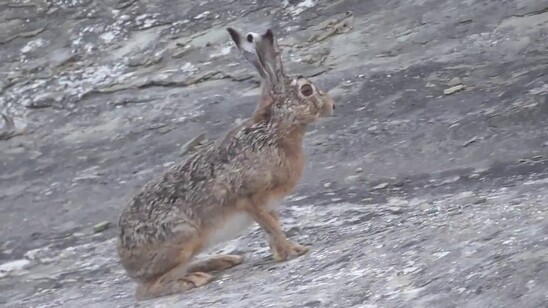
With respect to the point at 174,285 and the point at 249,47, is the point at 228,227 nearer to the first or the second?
the point at 174,285

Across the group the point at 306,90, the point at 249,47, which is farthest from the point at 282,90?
the point at 249,47

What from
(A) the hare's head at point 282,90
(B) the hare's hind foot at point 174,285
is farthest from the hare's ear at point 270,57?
(B) the hare's hind foot at point 174,285

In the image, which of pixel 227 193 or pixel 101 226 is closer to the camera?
pixel 227 193

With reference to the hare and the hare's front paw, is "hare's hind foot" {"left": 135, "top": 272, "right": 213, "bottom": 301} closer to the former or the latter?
the hare

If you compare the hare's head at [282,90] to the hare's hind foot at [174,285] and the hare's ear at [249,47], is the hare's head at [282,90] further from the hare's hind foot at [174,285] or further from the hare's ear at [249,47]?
the hare's hind foot at [174,285]

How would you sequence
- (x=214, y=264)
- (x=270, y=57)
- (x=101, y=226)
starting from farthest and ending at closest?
(x=101, y=226) < (x=214, y=264) < (x=270, y=57)

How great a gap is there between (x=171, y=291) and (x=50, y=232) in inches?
126

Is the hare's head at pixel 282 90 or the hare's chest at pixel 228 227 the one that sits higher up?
the hare's head at pixel 282 90

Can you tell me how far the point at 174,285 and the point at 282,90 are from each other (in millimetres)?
1109

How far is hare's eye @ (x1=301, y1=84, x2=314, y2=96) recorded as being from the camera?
19.9 feet

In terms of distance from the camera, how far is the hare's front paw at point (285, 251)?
19.5 ft

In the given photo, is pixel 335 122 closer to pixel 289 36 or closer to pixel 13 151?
pixel 289 36

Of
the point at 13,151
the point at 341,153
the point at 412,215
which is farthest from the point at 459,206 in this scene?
the point at 13,151

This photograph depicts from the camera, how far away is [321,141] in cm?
905
